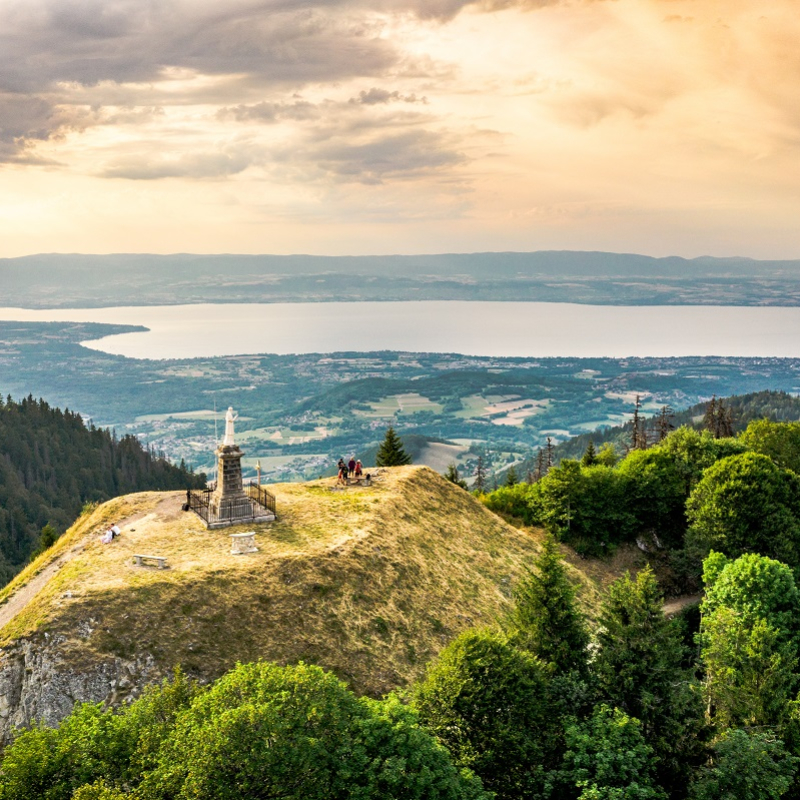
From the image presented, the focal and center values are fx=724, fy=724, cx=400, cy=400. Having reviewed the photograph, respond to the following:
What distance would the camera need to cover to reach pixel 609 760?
2695 cm

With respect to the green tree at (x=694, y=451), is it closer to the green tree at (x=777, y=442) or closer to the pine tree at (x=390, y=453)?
the green tree at (x=777, y=442)

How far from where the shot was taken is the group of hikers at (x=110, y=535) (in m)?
→ 37.8

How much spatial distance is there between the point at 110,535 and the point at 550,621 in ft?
74.8

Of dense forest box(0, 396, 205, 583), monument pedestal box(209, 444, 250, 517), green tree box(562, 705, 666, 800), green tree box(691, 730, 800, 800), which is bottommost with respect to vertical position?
dense forest box(0, 396, 205, 583)

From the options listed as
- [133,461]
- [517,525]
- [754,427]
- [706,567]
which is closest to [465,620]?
[706,567]

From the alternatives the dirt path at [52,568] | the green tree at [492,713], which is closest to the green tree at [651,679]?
the green tree at [492,713]

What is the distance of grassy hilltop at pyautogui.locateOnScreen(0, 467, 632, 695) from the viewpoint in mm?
30750

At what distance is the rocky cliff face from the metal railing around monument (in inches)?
477

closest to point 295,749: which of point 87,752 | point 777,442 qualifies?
point 87,752

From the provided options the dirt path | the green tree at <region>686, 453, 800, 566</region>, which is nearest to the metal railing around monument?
the dirt path

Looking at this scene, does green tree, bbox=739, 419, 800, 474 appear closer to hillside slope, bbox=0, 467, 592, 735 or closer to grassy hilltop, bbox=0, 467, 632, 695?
grassy hilltop, bbox=0, 467, 632, 695

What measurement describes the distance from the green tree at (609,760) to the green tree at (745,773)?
2.52 m

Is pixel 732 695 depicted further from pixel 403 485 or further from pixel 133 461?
pixel 133 461

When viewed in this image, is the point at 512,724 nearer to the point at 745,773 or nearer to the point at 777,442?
the point at 745,773
